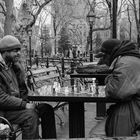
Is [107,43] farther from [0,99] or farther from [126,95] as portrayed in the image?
[0,99]

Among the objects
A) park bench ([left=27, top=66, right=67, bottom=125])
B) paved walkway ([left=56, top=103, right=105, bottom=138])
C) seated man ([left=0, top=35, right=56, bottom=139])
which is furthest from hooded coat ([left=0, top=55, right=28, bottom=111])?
park bench ([left=27, top=66, right=67, bottom=125])

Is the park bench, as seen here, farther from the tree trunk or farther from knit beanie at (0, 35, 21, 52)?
the tree trunk

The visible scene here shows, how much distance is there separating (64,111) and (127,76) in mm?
4746

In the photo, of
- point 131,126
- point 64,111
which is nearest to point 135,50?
point 131,126

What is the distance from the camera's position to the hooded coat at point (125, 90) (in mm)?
3807

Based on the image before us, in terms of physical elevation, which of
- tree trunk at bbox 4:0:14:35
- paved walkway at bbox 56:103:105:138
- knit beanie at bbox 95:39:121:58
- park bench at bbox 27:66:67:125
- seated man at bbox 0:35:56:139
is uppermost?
tree trunk at bbox 4:0:14:35

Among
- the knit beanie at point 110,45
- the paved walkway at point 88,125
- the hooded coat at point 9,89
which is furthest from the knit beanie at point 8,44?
the paved walkway at point 88,125

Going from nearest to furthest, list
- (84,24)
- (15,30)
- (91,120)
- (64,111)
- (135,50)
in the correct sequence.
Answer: (135,50), (91,120), (64,111), (15,30), (84,24)

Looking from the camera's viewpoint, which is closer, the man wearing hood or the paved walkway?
the man wearing hood

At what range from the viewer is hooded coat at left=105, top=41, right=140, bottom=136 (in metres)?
3.81

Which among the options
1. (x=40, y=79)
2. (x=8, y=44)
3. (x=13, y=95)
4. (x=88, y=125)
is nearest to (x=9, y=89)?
(x=13, y=95)

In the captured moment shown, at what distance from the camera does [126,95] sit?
3805mm

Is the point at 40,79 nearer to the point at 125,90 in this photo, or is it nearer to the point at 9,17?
the point at 125,90

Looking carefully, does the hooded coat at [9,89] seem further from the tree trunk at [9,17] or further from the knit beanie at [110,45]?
the tree trunk at [9,17]
